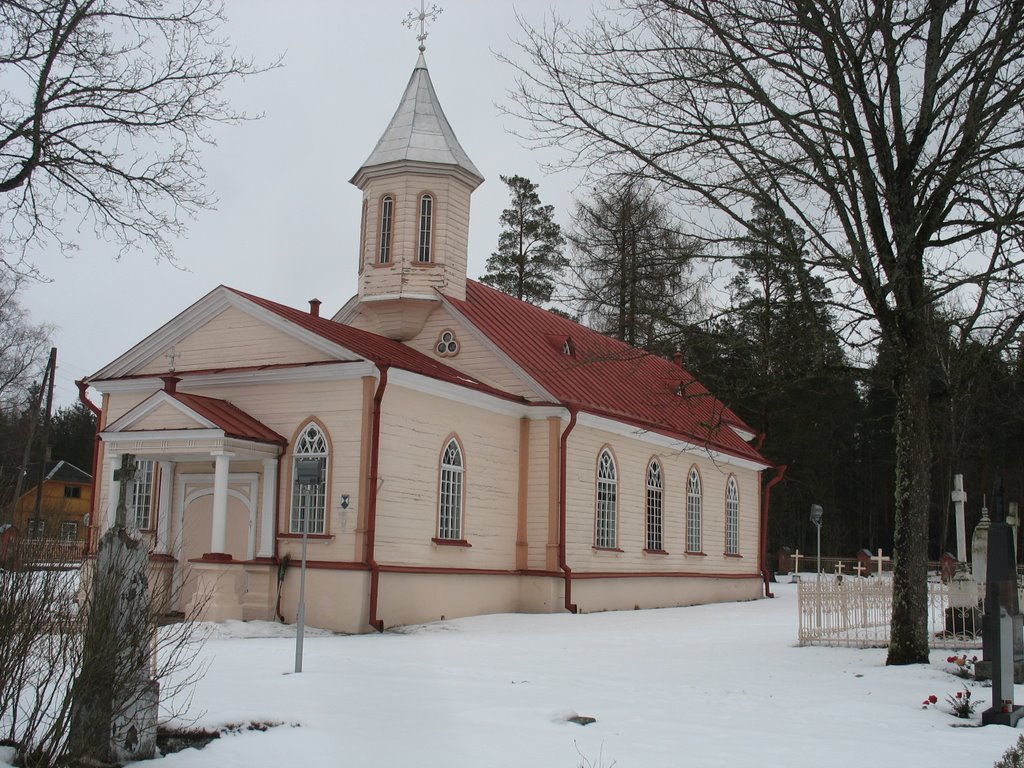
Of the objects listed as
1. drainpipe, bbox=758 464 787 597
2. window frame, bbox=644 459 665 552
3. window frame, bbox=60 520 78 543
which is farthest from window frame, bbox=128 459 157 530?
drainpipe, bbox=758 464 787 597

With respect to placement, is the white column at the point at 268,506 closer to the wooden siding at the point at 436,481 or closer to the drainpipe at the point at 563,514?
the wooden siding at the point at 436,481

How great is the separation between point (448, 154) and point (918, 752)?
1773 centimetres

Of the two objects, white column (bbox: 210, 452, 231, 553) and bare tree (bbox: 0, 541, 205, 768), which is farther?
white column (bbox: 210, 452, 231, 553)

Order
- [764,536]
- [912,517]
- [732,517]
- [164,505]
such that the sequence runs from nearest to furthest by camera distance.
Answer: [912,517]
[164,505]
[732,517]
[764,536]

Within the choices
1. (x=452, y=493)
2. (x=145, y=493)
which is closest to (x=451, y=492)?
(x=452, y=493)

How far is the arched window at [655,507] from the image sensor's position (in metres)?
26.0

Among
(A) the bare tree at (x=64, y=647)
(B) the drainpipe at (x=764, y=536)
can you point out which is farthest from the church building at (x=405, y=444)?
(A) the bare tree at (x=64, y=647)

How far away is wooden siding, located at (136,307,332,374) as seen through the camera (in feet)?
64.2

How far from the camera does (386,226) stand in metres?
23.5

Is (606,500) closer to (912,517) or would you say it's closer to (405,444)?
(405,444)

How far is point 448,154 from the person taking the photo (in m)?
23.5

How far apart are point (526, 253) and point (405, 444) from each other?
30515 millimetres

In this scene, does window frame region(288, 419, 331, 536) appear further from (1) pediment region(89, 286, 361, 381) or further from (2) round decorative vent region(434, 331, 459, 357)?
(2) round decorative vent region(434, 331, 459, 357)

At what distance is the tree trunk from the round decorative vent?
11.3m
